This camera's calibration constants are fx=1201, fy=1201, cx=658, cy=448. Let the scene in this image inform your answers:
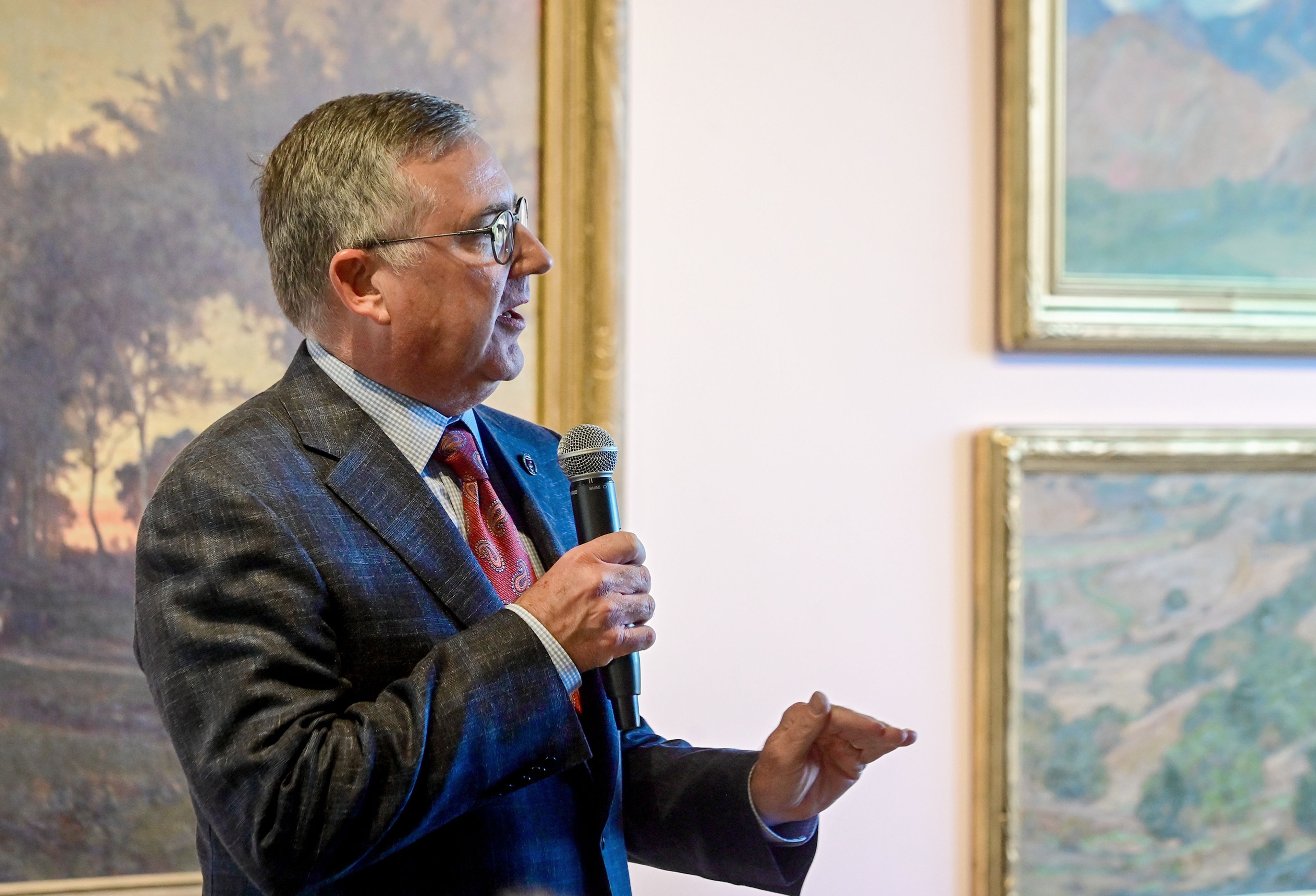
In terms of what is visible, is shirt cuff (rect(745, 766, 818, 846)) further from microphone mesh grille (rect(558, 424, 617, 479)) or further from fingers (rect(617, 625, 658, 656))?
microphone mesh grille (rect(558, 424, 617, 479))

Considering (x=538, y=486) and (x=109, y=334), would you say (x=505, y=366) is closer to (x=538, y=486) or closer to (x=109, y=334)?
(x=538, y=486)

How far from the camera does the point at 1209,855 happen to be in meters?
2.46

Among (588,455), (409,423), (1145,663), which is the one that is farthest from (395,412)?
(1145,663)

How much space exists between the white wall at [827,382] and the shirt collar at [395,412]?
31.5 inches

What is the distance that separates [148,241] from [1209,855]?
2360 mm

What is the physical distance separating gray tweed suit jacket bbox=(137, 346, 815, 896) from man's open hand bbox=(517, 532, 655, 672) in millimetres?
36

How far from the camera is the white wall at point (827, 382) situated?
2256mm

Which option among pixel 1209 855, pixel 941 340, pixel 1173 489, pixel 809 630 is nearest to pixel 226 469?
pixel 809 630

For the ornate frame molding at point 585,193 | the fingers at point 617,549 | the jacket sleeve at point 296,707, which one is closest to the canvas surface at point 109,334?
the ornate frame molding at point 585,193

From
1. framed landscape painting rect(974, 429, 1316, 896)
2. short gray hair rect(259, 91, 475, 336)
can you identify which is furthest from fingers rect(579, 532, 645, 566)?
framed landscape painting rect(974, 429, 1316, 896)

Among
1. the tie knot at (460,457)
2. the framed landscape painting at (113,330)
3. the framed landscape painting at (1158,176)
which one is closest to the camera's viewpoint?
the tie knot at (460,457)

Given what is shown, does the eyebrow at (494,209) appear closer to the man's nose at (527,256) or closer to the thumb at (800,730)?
the man's nose at (527,256)

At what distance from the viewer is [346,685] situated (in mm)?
1241

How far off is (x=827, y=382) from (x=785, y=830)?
3.26ft
